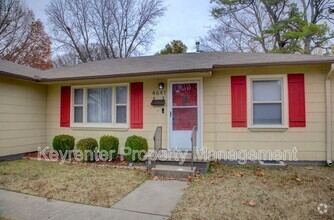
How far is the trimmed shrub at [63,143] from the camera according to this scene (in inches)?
290

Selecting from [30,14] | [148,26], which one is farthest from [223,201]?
[30,14]

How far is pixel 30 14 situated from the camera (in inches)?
757

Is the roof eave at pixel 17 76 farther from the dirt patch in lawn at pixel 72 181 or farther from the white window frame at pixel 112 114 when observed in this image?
the dirt patch in lawn at pixel 72 181

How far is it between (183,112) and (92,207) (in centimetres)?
403

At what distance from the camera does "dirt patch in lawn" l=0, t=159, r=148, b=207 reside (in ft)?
13.4

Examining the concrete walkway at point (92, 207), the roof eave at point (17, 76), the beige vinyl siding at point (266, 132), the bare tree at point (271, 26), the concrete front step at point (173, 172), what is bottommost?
the concrete walkway at point (92, 207)

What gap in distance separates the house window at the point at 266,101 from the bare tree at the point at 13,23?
18.4 m

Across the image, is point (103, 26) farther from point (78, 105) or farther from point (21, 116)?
point (21, 116)

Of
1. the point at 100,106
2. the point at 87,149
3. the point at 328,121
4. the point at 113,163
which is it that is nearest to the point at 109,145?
the point at 113,163

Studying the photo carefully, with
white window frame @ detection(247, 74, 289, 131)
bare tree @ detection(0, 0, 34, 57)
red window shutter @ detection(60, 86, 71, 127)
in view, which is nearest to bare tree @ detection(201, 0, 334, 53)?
white window frame @ detection(247, 74, 289, 131)

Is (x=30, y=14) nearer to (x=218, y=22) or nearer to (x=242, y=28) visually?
(x=218, y=22)

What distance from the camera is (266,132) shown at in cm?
643

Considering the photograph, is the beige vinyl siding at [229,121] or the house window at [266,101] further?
the house window at [266,101]

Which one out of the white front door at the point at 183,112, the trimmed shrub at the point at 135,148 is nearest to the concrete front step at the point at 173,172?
the trimmed shrub at the point at 135,148
